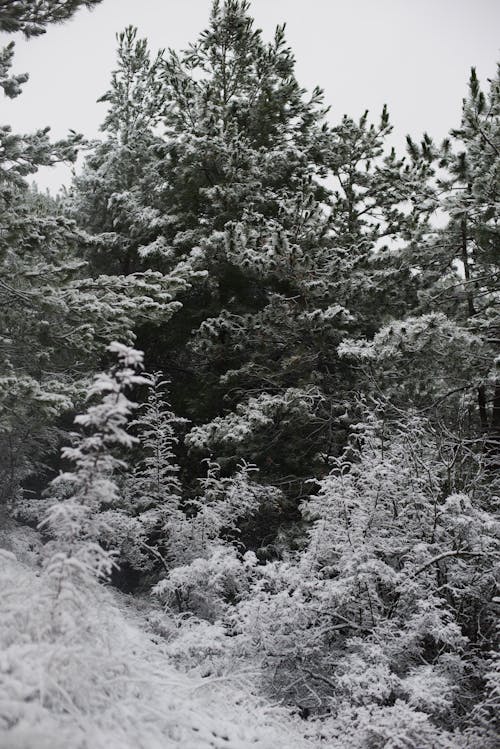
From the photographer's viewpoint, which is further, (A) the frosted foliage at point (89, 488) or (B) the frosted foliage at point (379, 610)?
(B) the frosted foliage at point (379, 610)

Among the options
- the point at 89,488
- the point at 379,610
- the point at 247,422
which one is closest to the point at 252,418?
the point at 247,422

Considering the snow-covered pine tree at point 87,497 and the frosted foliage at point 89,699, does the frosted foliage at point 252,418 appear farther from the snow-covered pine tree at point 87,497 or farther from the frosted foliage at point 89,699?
the snow-covered pine tree at point 87,497

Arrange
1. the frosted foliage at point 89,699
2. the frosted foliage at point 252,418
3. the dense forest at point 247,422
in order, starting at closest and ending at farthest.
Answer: the frosted foliage at point 89,699
the dense forest at point 247,422
the frosted foliage at point 252,418

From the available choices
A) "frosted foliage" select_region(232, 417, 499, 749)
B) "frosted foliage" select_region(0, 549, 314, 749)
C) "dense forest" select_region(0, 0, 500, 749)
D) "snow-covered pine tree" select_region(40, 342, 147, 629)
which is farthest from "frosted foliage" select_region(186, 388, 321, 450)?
"snow-covered pine tree" select_region(40, 342, 147, 629)

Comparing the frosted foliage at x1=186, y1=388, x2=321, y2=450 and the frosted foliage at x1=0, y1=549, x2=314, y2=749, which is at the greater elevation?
the frosted foliage at x1=186, y1=388, x2=321, y2=450

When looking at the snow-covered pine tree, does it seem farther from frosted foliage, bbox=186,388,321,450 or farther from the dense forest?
frosted foliage, bbox=186,388,321,450

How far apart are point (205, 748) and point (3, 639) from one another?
4.23 ft

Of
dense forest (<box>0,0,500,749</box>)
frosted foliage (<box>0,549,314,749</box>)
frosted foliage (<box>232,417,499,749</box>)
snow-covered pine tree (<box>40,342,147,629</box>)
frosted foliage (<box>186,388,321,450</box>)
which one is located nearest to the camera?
frosted foliage (<box>0,549,314,749</box>)

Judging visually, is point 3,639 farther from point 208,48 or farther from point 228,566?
point 208,48

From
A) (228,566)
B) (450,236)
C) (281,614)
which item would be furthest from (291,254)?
(281,614)

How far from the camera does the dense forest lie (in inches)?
132

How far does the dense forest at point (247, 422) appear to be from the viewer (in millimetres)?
3365

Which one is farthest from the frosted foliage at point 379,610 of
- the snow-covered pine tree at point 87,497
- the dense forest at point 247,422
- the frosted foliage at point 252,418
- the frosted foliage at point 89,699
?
the frosted foliage at point 252,418

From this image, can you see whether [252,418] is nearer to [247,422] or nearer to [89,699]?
[247,422]
